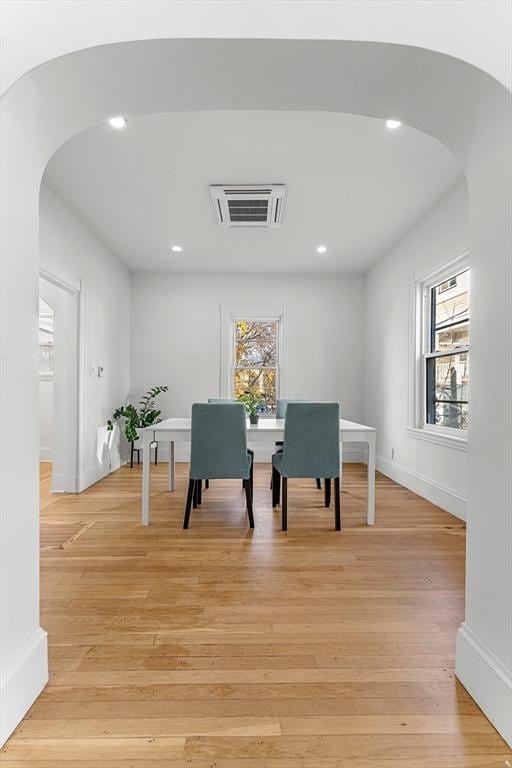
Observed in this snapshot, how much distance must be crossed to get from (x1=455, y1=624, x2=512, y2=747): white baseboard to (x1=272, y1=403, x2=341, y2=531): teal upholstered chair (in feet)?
5.20

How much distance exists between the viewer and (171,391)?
599cm

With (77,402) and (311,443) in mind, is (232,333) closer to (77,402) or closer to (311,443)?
(77,402)

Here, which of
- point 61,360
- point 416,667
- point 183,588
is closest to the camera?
point 416,667

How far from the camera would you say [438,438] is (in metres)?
3.71

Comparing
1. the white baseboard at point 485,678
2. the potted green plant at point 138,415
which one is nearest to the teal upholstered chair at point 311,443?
the white baseboard at point 485,678

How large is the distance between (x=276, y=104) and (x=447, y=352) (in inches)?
112

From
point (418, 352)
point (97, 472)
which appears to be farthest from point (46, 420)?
point (418, 352)

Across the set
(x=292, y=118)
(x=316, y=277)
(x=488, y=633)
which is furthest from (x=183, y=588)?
(x=316, y=277)

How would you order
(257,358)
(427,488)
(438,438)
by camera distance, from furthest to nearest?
(257,358) → (427,488) → (438,438)

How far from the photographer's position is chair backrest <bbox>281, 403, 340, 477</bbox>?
305 centimetres

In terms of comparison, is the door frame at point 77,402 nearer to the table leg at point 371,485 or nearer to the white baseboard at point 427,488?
the table leg at point 371,485

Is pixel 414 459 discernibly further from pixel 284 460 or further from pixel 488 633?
pixel 488 633

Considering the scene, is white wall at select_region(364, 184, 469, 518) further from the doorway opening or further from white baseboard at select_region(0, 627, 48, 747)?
the doorway opening

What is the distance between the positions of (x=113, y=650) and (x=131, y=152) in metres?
2.81
